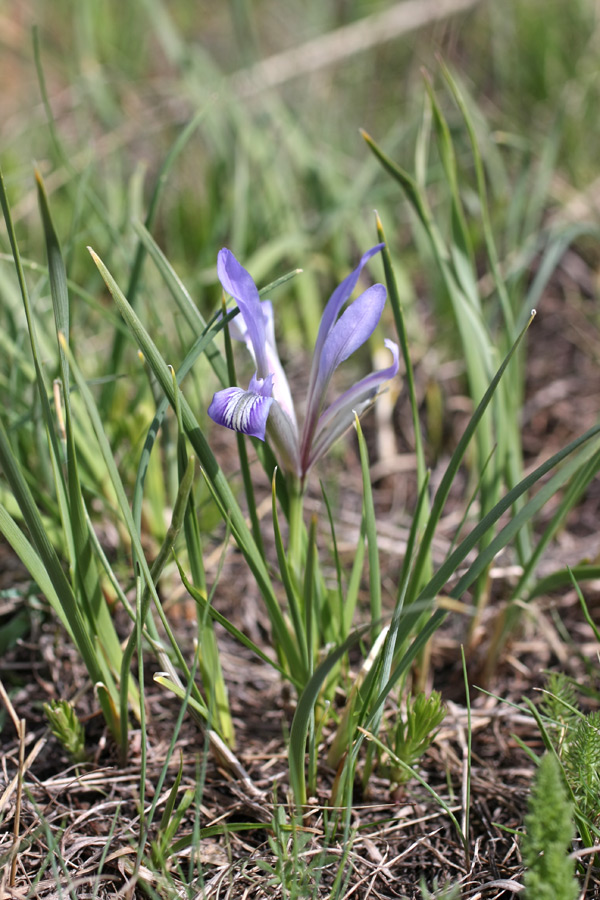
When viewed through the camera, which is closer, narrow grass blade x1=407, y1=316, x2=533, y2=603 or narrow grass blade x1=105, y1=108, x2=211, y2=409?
narrow grass blade x1=407, y1=316, x2=533, y2=603

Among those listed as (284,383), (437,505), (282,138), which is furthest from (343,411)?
(282,138)

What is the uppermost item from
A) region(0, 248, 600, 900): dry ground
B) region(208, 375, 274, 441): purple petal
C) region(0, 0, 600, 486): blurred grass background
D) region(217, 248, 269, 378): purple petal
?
region(0, 0, 600, 486): blurred grass background

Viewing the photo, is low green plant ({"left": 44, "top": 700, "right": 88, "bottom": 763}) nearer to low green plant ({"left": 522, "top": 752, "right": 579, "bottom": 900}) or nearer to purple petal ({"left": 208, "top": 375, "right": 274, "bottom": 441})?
purple petal ({"left": 208, "top": 375, "right": 274, "bottom": 441})

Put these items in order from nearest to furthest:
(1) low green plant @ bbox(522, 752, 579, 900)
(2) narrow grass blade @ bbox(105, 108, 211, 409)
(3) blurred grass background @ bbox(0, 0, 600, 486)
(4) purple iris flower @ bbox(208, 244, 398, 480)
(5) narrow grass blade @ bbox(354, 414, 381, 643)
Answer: (1) low green plant @ bbox(522, 752, 579, 900)
(4) purple iris flower @ bbox(208, 244, 398, 480)
(5) narrow grass blade @ bbox(354, 414, 381, 643)
(2) narrow grass blade @ bbox(105, 108, 211, 409)
(3) blurred grass background @ bbox(0, 0, 600, 486)

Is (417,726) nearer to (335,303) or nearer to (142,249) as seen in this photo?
(335,303)

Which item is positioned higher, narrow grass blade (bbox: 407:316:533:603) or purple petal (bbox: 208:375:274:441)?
purple petal (bbox: 208:375:274:441)

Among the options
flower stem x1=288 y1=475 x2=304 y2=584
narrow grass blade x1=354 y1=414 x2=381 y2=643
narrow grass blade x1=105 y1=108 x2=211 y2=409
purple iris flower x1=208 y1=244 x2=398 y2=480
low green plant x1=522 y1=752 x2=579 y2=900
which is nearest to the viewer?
low green plant x1=522 y1=752 x2=579 y2=900

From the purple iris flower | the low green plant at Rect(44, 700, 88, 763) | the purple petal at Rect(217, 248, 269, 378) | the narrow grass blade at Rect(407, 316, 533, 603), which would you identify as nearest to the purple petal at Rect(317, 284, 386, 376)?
the purple iris flower

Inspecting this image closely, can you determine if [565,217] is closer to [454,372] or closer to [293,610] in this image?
[454,372]
